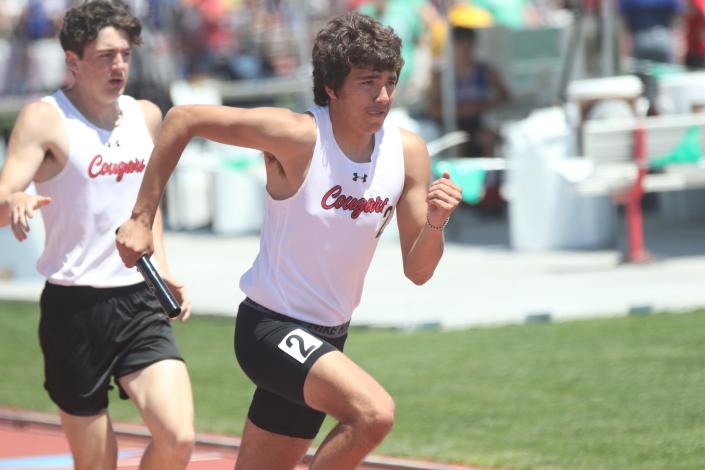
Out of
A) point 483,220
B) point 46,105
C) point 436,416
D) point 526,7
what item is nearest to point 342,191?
point 46,105

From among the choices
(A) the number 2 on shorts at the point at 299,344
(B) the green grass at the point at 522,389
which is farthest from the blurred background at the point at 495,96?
(A) the number 2 on shorts at the point at 299,344

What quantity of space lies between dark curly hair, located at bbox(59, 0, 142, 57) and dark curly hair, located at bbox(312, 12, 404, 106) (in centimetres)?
139

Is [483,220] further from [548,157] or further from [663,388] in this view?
[663,388]

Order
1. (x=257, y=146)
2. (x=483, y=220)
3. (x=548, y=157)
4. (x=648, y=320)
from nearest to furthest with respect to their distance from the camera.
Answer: (x=257, y=146) → (x=648, y=320) → (x=548, y=157) → (x=483, y=220)

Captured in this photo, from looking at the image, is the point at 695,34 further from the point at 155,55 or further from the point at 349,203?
the point at 349,203

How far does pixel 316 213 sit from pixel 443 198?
44 cm

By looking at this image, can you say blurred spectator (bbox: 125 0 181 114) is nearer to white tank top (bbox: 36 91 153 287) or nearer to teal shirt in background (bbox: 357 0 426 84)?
teal shirt in background (bbox: 357 0 426 84)

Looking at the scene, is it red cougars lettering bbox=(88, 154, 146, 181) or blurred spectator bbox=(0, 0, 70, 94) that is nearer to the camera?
red cougars lettering bbox=(88, 154, 146, 181)

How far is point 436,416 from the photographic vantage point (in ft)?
27.1

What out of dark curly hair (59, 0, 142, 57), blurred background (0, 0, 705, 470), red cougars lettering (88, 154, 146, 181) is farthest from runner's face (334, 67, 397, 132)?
blurred background (0, 0, 705, 470)

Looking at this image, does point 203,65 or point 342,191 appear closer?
point 342,191

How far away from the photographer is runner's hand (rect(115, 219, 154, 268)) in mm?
4828

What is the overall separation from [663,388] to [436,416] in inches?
50.8

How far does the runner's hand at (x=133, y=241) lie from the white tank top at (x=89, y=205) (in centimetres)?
107
